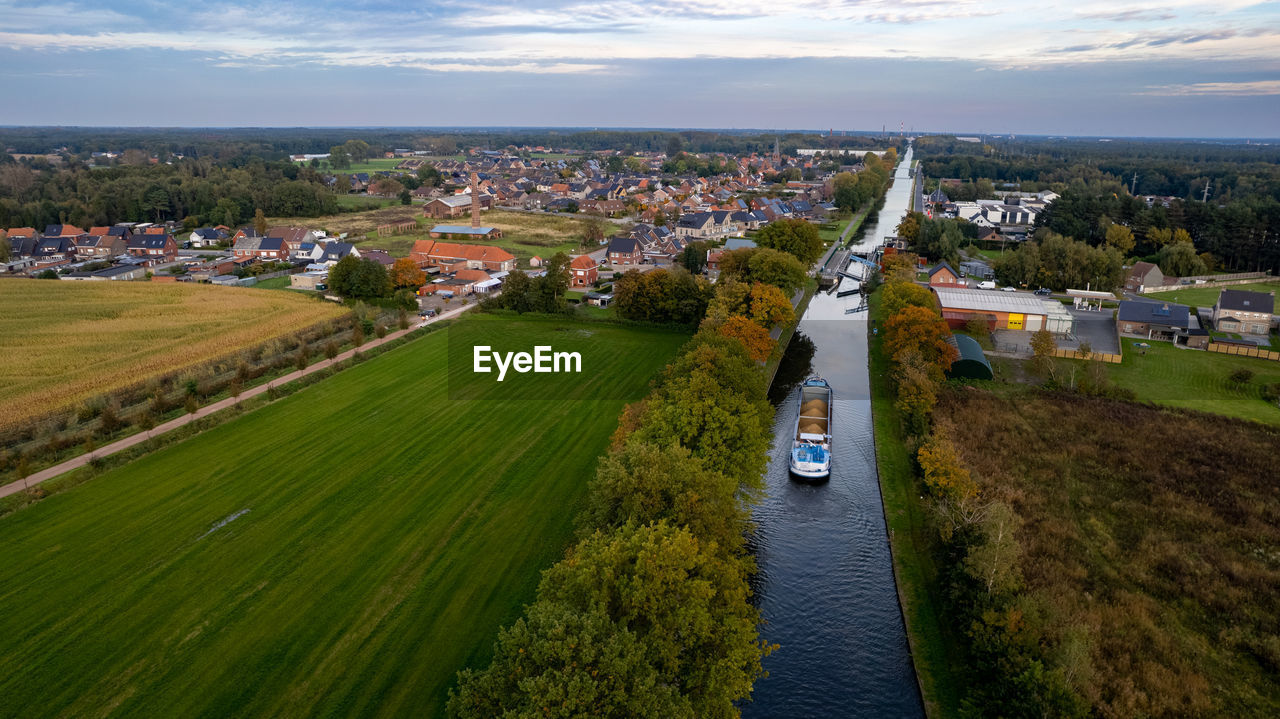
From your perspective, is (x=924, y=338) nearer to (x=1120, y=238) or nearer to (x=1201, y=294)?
(x=1201, y=294)

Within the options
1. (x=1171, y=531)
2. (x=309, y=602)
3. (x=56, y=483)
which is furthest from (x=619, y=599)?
(x=56, y=483)

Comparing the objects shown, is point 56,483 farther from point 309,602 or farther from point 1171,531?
point 1171,531

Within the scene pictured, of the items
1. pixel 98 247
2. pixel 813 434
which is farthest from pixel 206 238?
pixel 813 434

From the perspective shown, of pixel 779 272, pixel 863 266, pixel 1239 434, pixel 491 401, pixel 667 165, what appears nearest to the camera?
pixel 1239 434

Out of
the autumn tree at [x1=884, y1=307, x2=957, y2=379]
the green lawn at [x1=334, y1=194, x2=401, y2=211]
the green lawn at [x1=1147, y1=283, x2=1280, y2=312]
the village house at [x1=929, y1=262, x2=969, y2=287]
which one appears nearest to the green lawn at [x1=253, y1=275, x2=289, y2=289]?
the green lawn at [x1=334, y1=194, x2=401, y2=211]

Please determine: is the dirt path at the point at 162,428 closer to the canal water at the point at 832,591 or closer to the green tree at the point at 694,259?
the canal water at the point at 832,591
